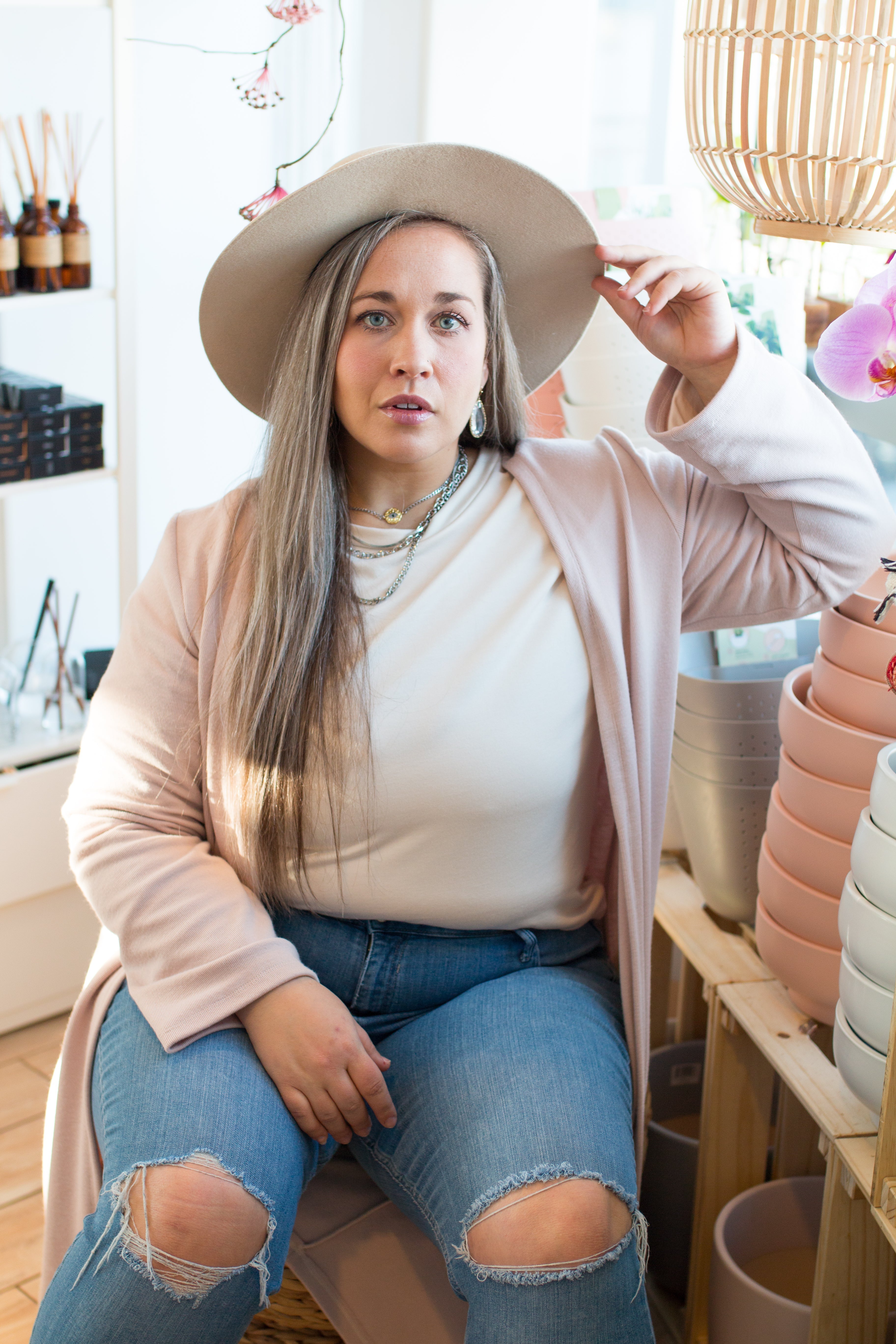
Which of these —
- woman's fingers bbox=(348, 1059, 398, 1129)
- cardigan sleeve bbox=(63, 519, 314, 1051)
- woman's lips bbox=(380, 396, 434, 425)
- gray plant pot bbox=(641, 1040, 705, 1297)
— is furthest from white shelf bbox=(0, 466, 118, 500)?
gray plant pot bbox=(641, 1040, 705, 1297)

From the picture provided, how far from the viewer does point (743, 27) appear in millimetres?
1098

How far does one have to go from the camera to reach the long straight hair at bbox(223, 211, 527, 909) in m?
1.25

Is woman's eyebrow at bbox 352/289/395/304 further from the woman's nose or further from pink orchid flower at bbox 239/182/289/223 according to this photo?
pink orchid flower at bbox 239/182/289/223

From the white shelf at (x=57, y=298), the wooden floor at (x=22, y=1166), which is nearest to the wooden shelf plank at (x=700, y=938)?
the wooden floor at (x=22, y=1166)

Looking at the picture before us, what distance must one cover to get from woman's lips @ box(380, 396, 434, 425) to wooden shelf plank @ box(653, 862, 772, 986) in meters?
0.68

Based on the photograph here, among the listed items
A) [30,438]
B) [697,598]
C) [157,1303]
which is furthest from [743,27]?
[30,438]

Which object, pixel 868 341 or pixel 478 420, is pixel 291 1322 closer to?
pixel 478 420

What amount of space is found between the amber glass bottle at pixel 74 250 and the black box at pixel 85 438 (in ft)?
0.74

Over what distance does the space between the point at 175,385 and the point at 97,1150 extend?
5.31ft

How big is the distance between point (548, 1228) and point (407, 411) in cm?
74

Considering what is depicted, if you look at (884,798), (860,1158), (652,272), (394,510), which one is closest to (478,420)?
(394,510)

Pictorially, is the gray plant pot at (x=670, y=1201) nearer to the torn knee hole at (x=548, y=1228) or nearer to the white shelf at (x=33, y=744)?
the torn knee hole at (x=548, y=1228)

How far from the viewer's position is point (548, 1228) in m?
1.04

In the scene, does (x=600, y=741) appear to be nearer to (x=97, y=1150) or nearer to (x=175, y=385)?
(x=97, y=1150)
